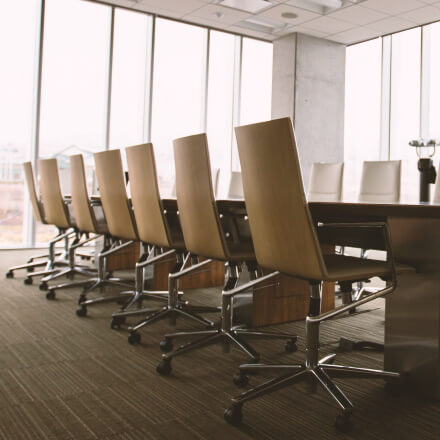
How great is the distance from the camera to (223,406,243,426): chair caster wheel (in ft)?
6.12

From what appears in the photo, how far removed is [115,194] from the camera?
3.43m

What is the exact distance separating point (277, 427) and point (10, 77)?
20.8 ft

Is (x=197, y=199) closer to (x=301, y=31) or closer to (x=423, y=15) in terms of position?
(x=423, y=15)

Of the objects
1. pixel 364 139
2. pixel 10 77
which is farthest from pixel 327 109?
pixel 10 77

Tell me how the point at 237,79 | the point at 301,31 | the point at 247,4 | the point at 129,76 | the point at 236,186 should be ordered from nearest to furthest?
1. the point at 236,186
2. the point at 247,4
3. the point at 129,76
4. the point at 301,31
5. the point at 237,79

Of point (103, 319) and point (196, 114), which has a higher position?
point (196, 114)

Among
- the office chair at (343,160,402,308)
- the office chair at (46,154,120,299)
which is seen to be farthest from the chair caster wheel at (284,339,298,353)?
the office chair at (343,160,402,308)

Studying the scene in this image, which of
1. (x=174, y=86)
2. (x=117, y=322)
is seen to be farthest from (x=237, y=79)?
(x=117, y=322)

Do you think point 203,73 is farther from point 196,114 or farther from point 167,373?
point 167,373

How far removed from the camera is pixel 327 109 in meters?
8.20

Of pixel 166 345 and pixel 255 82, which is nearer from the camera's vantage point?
pixel 166 345

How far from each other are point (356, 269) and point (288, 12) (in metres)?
5.88

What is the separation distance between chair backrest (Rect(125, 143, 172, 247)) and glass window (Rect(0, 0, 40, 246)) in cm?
436

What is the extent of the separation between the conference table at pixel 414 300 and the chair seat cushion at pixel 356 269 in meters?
0.08
